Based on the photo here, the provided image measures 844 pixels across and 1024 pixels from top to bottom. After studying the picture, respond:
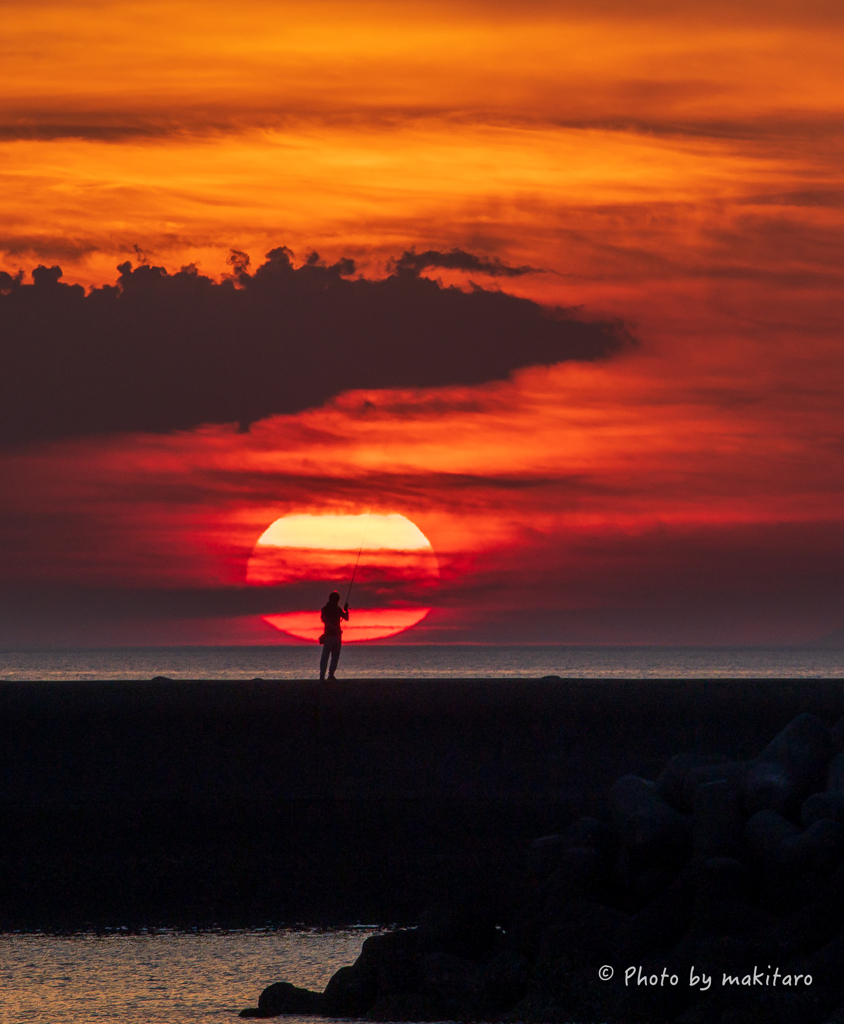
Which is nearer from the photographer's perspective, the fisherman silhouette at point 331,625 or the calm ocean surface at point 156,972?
the calm ocean surface at point 156,972

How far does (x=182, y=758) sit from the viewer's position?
45.6ft

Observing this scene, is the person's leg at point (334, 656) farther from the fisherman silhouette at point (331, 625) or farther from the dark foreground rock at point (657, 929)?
the dark foreground rock at point (657, 929)

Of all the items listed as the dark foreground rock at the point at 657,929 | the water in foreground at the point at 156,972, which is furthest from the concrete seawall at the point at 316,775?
the dark foreground rock at the point at 657,929

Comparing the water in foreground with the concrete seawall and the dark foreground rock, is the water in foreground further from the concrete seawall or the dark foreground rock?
the concrete seawall

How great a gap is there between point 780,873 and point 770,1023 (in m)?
1.40

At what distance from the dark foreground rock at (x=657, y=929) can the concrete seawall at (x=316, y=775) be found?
2613 mm

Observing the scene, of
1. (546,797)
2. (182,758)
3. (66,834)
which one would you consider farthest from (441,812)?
(66,834)

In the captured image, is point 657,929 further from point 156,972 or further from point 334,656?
point 334,656

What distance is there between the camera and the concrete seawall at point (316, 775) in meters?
12.8

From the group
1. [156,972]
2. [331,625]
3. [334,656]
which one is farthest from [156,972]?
[331,625]

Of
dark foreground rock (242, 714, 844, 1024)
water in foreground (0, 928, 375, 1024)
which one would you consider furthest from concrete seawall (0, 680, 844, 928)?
dark foreground rock (242, 714, 844, 1024)

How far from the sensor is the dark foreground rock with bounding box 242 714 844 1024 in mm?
8773

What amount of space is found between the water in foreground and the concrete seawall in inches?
42.0

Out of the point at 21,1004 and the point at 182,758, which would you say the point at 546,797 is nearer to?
the point at 182,758
